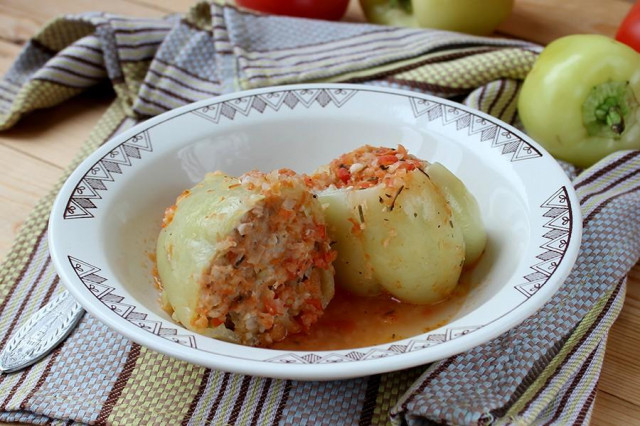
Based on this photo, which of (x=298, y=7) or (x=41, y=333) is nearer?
(x=41, y=333)

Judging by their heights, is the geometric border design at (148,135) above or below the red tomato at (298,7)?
above

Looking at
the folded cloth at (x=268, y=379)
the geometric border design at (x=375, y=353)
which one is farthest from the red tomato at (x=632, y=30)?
the geometric border design at (x=375, y=353)

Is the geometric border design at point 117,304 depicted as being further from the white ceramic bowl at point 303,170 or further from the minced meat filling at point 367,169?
the minced meat filling at point 367,169

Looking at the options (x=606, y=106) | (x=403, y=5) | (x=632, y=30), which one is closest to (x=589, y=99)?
(x=606, y=106)

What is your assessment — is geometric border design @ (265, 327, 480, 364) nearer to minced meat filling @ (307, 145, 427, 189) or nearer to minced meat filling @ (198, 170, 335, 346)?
minced meat filling @ (198, 170, 335, 346)

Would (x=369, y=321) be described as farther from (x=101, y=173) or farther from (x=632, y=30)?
(x=632, y=30)

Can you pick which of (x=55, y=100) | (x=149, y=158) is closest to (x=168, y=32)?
(x=55, y=100)

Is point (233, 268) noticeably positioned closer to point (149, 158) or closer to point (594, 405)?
point (149, 158)

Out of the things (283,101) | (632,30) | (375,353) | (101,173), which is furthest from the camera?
(632,30)
